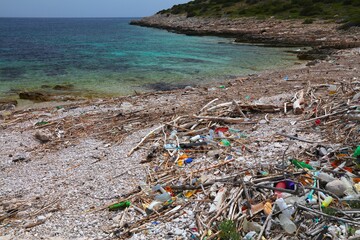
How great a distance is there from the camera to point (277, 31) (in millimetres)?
44688

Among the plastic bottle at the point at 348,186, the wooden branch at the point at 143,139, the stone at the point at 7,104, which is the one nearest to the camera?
the plastic bottle at the point at 348,186

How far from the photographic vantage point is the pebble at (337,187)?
15.9 ft

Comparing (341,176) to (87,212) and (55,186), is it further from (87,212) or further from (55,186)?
(55,186)

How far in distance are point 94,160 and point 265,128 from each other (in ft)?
13.5

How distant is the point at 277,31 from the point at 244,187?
142ft

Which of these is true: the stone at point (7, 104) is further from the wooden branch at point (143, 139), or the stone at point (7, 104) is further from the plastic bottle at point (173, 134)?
the plastic bottle at point (173, 134)

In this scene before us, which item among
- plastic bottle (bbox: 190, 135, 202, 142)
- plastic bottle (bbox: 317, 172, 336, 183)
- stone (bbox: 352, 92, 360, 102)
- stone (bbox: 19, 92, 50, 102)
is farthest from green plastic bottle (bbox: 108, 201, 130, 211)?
stone (bbox: 19, 92, 50, 102)

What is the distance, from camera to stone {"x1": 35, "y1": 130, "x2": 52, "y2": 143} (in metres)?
8.86

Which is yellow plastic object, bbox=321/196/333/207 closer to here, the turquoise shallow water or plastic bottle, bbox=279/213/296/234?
plastic bottle, bbox=279/213/296/234

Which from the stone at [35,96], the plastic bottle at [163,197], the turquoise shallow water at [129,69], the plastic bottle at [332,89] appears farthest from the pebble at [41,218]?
the turquoise shallow water at [129,69]

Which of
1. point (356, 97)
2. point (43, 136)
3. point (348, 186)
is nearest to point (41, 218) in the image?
point (43, 136)

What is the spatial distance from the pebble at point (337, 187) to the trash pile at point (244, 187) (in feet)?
0.05

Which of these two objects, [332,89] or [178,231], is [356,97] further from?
[178,231]

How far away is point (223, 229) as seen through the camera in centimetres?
430
